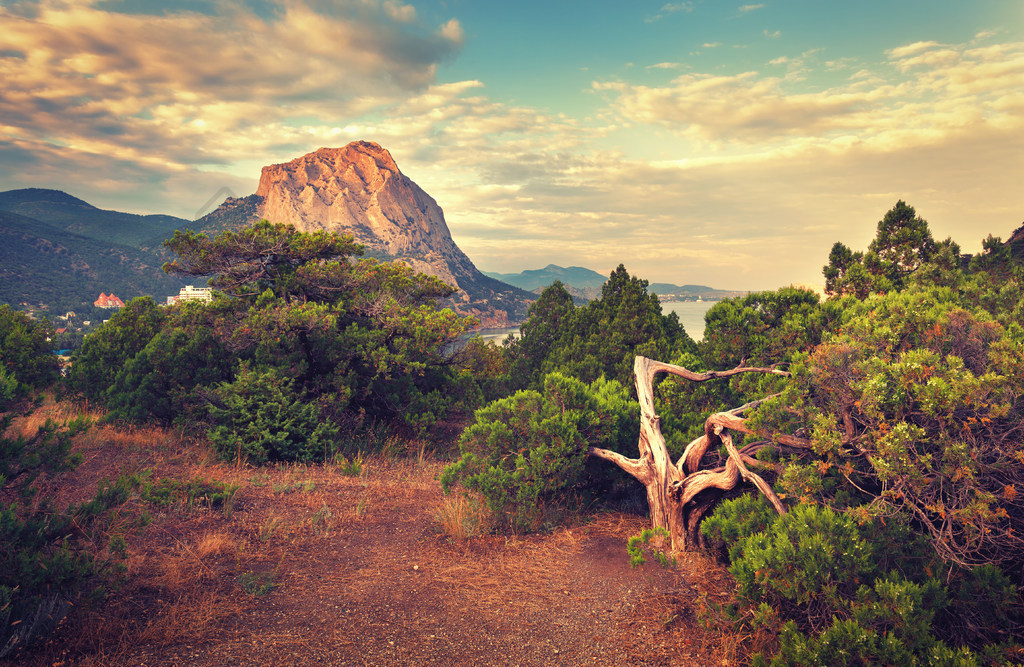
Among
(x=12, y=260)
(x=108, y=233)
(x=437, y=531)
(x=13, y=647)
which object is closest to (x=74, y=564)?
(x=13, y=647)

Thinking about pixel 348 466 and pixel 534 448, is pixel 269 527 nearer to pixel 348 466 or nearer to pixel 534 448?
pixel 348 466

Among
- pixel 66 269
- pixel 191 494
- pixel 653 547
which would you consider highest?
pixel 66 269

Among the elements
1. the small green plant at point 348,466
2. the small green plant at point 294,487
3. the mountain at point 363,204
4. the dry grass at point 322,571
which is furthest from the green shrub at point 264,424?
the mountain at point 363,204

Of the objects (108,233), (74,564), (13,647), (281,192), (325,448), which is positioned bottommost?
(325,448)

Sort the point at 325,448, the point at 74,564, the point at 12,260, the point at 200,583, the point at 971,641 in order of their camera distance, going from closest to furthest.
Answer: the point at 971,641
the point at 74,564
the point at 200,583
the point at 325,448
the point at 12,260

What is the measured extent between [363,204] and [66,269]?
102m

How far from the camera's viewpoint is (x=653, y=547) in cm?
612

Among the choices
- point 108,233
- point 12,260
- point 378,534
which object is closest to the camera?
point 378,534

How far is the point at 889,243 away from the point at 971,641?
37.9 feet

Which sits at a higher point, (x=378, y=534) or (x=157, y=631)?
(x=157, y=631)

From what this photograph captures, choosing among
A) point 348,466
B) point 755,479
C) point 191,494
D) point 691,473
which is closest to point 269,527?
point 191,494

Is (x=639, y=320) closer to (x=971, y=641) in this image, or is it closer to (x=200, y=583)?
(x=971, y=641)

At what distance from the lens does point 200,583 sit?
4891 millimetres

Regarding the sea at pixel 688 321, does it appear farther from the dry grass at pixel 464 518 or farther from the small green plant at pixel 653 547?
the dry grass at pixel 464 518
